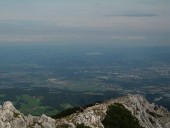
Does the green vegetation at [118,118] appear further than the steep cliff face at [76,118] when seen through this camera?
Yes

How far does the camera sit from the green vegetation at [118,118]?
64.8 m

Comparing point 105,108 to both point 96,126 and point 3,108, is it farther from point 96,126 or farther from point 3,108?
point 3,108

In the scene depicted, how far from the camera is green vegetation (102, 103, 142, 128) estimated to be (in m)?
64.8

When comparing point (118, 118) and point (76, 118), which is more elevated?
point (76, 118)

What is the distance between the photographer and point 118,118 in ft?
220

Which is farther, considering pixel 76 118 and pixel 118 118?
pixel 118 118

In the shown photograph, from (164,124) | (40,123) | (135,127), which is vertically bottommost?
(164,124)

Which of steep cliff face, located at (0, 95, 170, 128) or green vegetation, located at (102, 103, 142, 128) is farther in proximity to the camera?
green vegetation, located at (102, 103, 142, 128)

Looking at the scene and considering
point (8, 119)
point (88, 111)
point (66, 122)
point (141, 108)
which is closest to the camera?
point (8, 119)

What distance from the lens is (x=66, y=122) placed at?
60312mm

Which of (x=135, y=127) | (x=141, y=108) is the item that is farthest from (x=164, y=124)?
(x=135, y=127)

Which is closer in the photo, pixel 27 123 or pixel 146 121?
pixel 27 123

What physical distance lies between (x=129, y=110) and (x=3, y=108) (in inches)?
1147

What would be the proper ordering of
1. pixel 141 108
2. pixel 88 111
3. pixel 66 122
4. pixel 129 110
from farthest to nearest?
pixel 141 108, pixel 129 110, pixel 88 111, pixel 66 122
